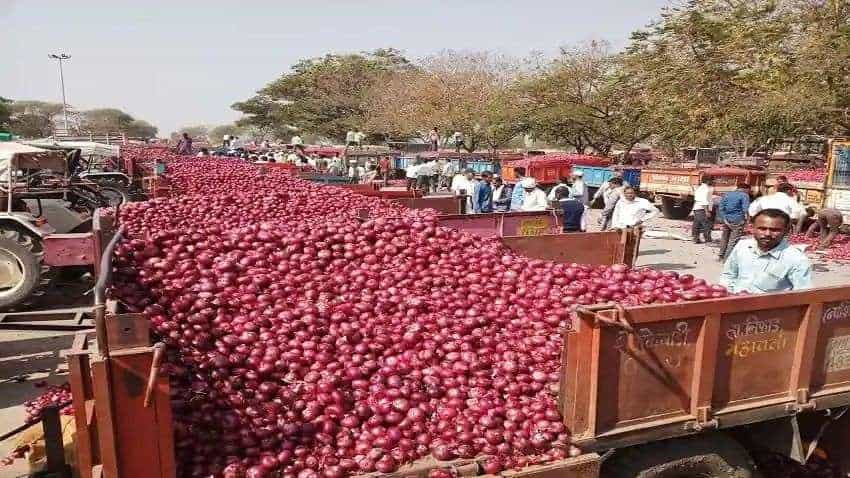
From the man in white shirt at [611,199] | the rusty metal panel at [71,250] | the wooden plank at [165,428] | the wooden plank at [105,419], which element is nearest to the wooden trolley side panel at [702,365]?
the wooden plank at [165,428]

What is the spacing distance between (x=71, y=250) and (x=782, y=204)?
1187cm

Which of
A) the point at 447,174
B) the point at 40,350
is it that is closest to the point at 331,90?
the point at 447,174

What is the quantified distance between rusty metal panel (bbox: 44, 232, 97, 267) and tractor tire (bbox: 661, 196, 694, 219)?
18356mm

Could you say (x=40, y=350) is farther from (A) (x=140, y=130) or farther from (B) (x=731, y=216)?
(A) (x=140, y=130)

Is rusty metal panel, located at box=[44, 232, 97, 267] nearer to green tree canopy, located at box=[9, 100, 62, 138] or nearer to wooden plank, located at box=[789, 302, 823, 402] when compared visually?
wooden plank, located at box=[789, 302, 823, 402]

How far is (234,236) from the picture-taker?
167 inches

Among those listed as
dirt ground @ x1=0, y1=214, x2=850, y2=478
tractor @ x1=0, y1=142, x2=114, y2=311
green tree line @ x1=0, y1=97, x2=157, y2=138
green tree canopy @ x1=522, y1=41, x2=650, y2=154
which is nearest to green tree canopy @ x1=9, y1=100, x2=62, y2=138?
green tree line @ x1=0, y1=97, x2=157, y2=138

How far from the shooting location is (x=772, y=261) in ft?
14.2

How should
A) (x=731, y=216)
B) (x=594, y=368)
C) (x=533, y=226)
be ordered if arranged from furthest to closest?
(x=731, y=216), (x=533, y=226), (x=594, y=368)

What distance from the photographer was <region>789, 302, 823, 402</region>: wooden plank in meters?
3.34

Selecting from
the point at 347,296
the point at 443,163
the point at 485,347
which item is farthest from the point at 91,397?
the point at 443,163

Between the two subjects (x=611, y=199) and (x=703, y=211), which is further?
(x=703, y=211)

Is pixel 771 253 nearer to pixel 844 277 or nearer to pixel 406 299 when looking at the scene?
pixel 406 299

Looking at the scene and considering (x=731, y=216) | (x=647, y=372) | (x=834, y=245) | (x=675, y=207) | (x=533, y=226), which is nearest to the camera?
(x=647, y=372)
